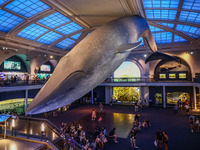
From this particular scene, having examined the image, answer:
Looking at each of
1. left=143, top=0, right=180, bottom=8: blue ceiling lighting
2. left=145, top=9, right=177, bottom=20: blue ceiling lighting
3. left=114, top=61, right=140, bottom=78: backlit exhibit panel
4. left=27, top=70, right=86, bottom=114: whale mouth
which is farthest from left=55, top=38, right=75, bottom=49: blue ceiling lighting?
left=27, top=70, right=86, bottom=114: whale mouth

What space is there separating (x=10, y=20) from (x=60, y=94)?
16056 millimetres

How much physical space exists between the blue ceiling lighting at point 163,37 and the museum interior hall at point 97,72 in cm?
16

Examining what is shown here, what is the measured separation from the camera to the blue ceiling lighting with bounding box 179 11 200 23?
13.4 meters

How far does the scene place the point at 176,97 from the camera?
23.1 metres

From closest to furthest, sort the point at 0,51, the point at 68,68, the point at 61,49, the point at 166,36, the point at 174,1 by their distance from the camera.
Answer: the point at 68,68 → the point at 174,1 → the point at 0,51 → the point at 166,36 → the point at 61,49

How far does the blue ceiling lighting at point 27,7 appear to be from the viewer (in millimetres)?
12098

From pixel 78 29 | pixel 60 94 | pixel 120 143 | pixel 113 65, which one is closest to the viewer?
pixel 60 94

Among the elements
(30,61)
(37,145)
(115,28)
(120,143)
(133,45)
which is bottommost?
(120,143)

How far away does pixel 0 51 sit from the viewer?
16.9m

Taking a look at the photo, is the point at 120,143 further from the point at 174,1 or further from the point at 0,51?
the point at 0,51

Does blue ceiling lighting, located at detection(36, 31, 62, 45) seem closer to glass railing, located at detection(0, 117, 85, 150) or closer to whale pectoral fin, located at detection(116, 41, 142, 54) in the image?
glass railing, located at detection(0, 117, 85, 150)

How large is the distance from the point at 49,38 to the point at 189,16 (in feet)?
59.6

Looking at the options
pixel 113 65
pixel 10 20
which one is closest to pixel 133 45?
pixel 113 65

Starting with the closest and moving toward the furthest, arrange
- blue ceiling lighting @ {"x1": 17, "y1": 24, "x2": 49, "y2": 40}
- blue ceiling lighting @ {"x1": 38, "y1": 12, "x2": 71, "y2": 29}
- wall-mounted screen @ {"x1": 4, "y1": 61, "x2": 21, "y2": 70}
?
blue ceiling lighting @ {"x1": 38, "y1": 12, "x2": 71, "y2": 29}
blue ceiling lighting @ {"x1": 17, "y1": 24, "x2": 49, "y2": 40}
wall-mounted screen @ {"x1": 4, "y1": 61, "x2": 21, "y2": 70}
